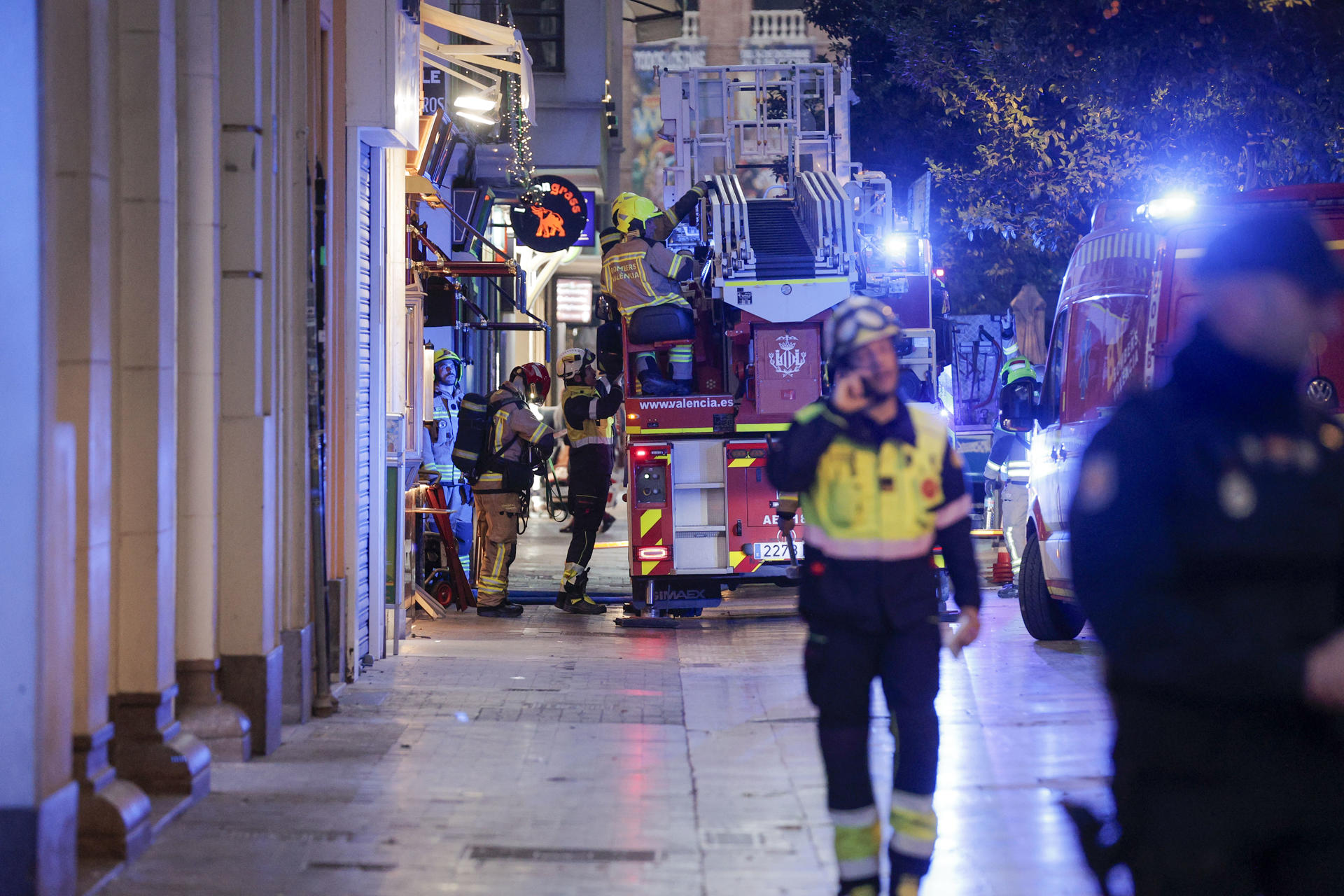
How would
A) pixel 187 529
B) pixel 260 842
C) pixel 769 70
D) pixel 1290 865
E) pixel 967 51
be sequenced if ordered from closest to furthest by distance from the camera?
pixel 1290 865, pixel 260 842, pixel 187 529, pixel 769 70, pixel 967 51

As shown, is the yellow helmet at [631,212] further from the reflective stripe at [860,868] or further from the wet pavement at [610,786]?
the reflective stripe at [860,868]

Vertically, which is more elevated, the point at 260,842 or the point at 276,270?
the point at 276,270

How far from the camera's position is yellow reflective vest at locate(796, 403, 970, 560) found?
4590 millimetres

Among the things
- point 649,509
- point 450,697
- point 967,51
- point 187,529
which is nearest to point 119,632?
point 187,529

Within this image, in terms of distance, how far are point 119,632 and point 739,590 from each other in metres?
9.68

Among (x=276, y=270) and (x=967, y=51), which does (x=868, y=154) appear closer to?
(x=967, y=51)

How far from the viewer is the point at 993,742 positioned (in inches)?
287

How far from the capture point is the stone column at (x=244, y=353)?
7.02 metres

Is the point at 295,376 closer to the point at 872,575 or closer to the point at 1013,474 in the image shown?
the point at 872,575

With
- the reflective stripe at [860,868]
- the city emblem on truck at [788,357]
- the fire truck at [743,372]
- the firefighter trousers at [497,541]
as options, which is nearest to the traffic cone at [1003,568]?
the fire truck at [743,372]

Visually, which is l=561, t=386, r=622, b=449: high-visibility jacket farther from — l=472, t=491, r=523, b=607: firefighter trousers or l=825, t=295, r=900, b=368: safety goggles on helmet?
l=825, t=295, r=900, b=368: safety goggles on helmet

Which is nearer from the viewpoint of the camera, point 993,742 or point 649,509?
point 993,742

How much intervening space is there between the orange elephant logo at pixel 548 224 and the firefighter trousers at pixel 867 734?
14346mm

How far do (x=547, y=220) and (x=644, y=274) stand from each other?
6923 mm
